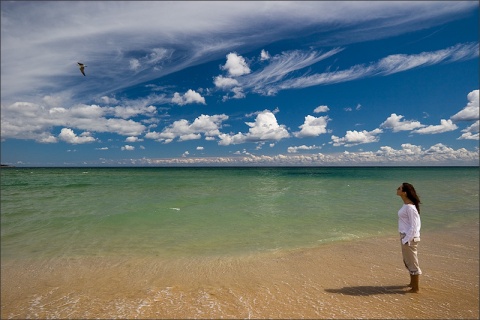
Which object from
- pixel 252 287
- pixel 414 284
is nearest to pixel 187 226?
pixel 252 287

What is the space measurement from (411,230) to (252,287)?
358cm

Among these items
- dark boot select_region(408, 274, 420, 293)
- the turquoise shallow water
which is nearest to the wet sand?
dark boot select_region(408, 274, 420, 293)

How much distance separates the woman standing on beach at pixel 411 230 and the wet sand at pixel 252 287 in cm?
47

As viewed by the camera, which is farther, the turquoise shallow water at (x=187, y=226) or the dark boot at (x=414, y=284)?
the turquoise shallow water at (x=187, y=226)

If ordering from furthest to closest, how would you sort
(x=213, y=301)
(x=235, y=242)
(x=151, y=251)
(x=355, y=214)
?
(x=355, y=214) → (x=235, y=242) → (x=151, y=251) → (x=213, y=301)

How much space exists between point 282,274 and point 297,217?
7322mm

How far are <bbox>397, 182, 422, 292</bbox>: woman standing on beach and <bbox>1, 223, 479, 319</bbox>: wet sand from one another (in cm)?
47

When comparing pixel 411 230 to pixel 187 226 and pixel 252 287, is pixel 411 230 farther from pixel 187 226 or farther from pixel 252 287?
pixel 187 226

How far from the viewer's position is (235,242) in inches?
377

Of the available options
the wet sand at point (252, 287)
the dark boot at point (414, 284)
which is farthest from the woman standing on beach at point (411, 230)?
the wet sand at point (252, 287)

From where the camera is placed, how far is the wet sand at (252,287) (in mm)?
5004

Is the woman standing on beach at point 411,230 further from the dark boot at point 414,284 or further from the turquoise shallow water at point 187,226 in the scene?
the turquoise shallow water at point 187,226

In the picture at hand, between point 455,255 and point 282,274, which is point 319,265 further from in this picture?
point 455,255

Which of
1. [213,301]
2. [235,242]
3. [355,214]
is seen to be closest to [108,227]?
[235,242]
